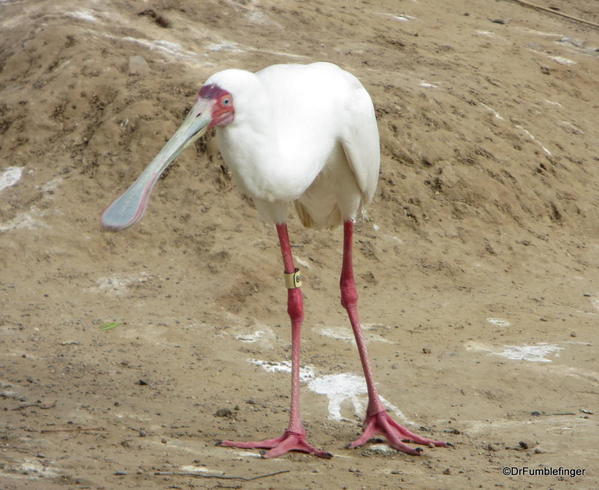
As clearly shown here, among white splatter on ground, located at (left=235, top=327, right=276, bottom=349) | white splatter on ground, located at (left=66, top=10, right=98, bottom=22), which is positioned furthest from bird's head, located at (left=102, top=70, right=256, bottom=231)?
white splatter on ground, located at (left=66, top=10, right=98, bottom=22)

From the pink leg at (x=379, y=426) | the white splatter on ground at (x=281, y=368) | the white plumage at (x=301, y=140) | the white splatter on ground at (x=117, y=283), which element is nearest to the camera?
the white plumage at (x=301, y=140)

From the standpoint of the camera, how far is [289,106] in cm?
506

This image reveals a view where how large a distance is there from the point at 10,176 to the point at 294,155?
14.0ft

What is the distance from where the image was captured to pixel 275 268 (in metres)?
7.80

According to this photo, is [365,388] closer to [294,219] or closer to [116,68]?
[294,219]

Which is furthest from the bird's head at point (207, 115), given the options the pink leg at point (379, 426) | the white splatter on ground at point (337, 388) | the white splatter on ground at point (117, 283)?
the white splatter on ground at point (117, 283)

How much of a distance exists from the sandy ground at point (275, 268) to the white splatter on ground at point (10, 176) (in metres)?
0.03

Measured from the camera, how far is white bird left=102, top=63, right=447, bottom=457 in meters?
4.81

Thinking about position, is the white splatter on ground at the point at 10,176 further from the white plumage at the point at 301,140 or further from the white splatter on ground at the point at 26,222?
the white plumage at the point at 301,140

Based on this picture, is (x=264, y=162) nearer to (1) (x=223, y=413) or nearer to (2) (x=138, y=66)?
A: (1) (x=223, y=413)

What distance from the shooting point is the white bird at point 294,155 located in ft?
15.8

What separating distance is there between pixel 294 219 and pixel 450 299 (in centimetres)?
144

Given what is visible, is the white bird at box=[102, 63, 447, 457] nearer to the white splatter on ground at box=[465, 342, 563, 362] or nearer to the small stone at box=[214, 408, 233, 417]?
the small stone at box=[214, 408, 233, 417]

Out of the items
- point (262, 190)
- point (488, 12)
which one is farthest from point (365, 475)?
point (488, 12)
